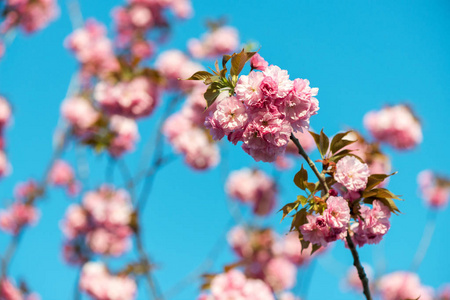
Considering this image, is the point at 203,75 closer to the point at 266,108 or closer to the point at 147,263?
the point at 266,108

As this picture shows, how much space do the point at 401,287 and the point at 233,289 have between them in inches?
214

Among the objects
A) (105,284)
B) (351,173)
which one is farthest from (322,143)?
(105,284)

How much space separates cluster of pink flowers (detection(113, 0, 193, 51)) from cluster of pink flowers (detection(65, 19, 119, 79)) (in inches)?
25.0

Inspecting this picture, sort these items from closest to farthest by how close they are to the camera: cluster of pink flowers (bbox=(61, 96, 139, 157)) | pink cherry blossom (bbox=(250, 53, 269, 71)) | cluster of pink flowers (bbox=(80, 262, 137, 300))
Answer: pink cherry blossom (bbox=(250, 53, 269, 71))
cluster of pink flowers (bbox=(80, 262, 137, 300))
cluster of pink flowers (bbox=(61, 96, 139, 157))

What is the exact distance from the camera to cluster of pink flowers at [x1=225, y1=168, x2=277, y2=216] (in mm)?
6598

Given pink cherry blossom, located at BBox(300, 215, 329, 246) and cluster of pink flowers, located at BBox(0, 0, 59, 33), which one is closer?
pink cherry blossom, located at BBox(300, 215, 329, 246)

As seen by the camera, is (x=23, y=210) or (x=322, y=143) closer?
(x=322, y=143)

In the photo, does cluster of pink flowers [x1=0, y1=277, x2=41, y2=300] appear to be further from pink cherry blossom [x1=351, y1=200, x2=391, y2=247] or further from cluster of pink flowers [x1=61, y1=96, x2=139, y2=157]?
pink cherry blossom [x1=351, y1=200, x2=391, y2=247]

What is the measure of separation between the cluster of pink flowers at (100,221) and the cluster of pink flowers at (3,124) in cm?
146

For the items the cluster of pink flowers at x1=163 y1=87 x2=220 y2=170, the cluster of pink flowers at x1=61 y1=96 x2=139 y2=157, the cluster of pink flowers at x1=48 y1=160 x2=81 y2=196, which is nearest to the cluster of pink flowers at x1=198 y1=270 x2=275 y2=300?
the cluster of pink flowers at x1=61 y1=96 x2=139 y2=157

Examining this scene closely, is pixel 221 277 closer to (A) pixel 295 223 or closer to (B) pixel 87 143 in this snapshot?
(A) pixel 295 223

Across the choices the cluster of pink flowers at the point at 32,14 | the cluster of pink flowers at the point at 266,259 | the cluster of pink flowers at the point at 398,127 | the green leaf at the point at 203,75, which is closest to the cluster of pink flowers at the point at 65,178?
the cluster of pink flowers at the point at 32,14

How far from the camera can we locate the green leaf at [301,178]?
1.35m

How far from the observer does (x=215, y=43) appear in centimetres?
686
